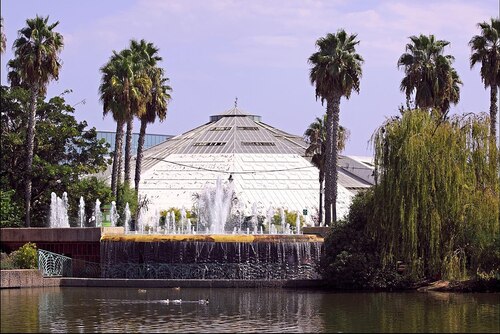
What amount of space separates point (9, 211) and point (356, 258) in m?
17.0

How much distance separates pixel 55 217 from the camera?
48.0m

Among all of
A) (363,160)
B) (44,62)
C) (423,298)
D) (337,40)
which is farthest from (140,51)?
(363,160)

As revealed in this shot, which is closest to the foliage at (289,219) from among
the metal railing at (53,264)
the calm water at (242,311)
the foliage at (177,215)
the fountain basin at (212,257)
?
the foliage at (177,215)

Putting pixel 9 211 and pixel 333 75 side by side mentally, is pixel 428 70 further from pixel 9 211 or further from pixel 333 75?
pixel 9 211

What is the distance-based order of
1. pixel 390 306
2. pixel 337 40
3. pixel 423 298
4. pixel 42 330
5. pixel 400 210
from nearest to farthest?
pixel 42 330 → pixel 390 306 → pixel 423 298 → pixel 400 210 → pixel 337 40

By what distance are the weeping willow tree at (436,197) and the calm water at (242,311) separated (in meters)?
1.80

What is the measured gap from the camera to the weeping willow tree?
3591 centimetres

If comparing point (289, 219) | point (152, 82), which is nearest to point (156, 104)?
point (152, 82)

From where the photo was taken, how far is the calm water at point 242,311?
25469 mm

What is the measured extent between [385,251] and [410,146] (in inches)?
142

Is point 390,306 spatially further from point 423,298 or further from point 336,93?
point 336,93

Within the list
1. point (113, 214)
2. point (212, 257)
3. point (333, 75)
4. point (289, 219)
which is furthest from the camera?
point (289, 219)

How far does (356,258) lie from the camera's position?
37031mm

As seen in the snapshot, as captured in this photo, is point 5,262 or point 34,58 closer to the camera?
point 5,262
